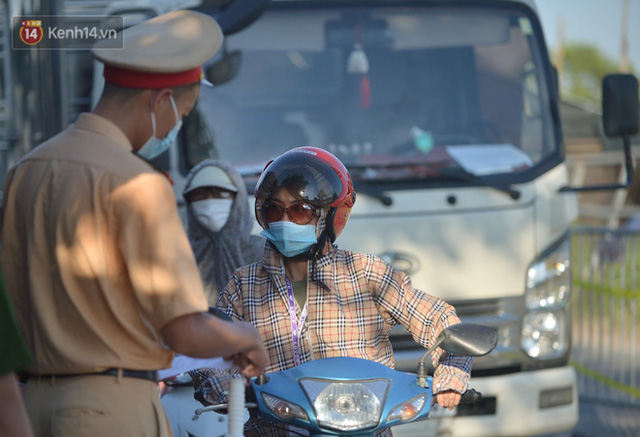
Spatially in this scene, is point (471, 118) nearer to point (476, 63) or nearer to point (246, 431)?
point (476, 63)

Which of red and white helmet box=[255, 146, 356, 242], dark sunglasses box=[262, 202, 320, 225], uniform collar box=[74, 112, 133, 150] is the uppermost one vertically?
uniform collar box=[74, 112, 133, 150]

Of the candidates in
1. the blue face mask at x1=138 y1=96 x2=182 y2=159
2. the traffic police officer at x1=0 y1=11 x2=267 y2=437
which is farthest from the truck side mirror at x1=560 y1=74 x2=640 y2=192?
the traffic police officer at x1=0 y1=11 x2=267 y2=437

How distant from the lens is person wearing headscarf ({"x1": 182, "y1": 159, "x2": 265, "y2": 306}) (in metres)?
4.97

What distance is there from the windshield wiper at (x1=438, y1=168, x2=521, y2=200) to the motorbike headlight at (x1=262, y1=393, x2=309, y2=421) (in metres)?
3.07

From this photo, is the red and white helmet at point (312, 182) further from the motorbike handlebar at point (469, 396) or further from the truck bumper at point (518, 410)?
the truck bumper at point (518, 410)

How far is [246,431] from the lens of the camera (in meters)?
3.01

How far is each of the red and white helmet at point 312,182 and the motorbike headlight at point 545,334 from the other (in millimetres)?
2713

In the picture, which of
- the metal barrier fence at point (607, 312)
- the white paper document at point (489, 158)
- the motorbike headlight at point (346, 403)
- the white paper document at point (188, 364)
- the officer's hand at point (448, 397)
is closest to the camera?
the white paper document at point (188, 364)

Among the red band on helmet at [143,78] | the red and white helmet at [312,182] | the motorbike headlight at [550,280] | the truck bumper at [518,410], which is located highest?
the red band on helmet at [143,78]

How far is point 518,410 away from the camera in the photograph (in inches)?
218

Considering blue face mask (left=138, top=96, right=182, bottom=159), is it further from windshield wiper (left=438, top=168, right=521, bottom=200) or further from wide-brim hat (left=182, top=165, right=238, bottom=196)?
windshield wiper (left=438, top=168, right=521, bottom=200)

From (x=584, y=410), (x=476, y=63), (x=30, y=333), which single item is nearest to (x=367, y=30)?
(x=476, y=63)

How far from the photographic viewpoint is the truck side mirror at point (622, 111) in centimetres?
560

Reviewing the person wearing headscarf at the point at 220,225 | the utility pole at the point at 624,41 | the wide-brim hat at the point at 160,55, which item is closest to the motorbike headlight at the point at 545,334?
the person wearing headscarf at the point at 220,225
